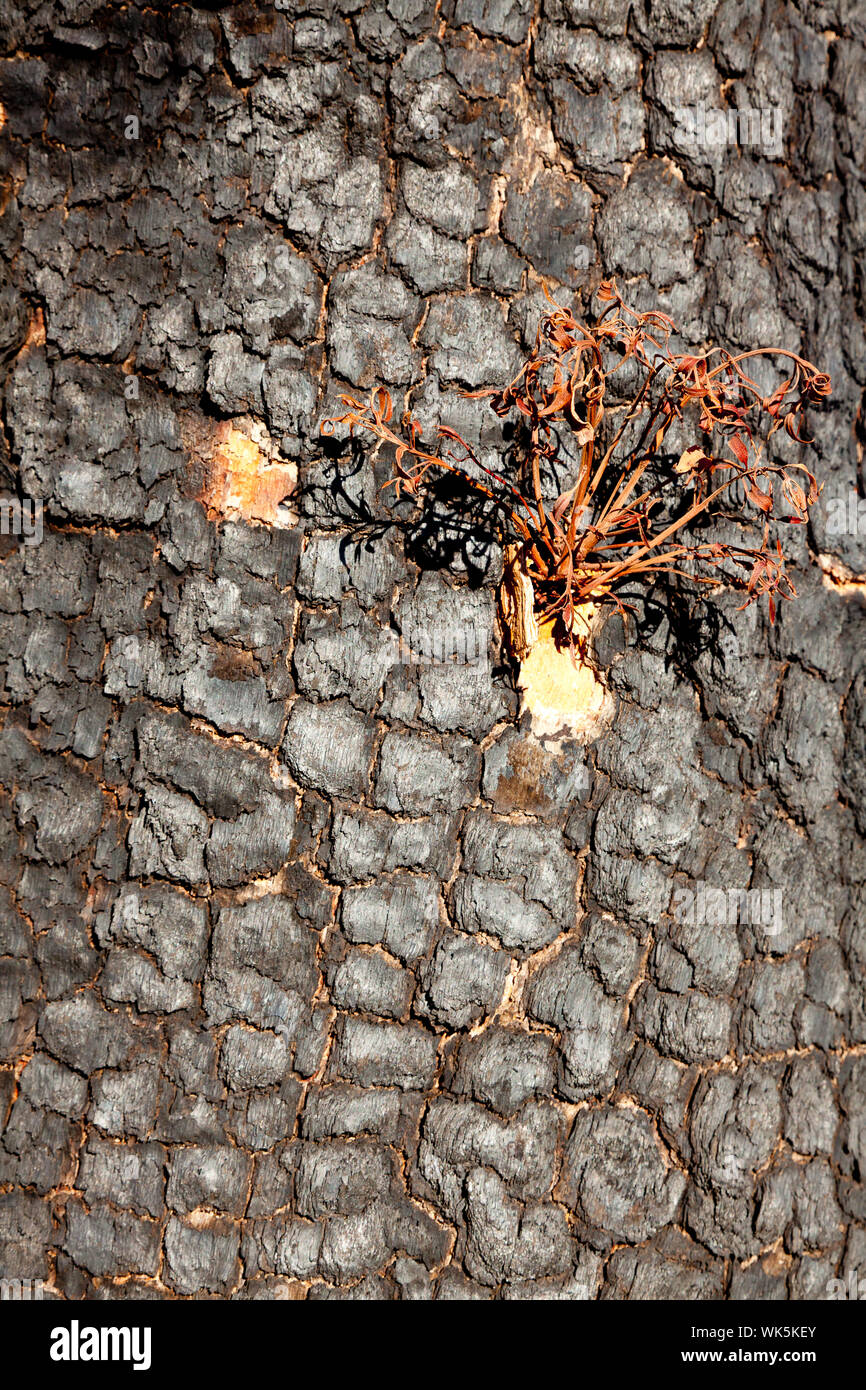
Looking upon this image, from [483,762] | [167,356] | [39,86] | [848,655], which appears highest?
[39,86]

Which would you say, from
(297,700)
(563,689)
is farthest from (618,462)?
(297,700)

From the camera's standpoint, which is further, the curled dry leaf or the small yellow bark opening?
the small yellow bark opening

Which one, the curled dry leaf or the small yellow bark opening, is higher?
the curled dry leaf

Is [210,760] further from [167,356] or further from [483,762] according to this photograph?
[167,356]

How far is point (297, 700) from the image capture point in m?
1.81

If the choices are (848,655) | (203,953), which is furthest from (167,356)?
(848,655)

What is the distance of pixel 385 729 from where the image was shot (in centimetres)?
182

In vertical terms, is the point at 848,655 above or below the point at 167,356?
below

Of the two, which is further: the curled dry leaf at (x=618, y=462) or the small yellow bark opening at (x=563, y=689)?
the small yellow bark opening at (x=563, y=689)

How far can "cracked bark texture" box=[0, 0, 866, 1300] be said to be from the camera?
5.90 ft

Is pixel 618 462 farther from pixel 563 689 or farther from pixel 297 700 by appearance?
pixel 297 700

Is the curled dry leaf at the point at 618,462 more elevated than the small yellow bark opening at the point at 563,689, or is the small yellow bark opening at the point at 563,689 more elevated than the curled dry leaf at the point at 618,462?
the curled dry leaf at the point at 618,462

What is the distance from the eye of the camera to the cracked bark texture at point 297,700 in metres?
1.80

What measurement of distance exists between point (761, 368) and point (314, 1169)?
1673 millimetres
